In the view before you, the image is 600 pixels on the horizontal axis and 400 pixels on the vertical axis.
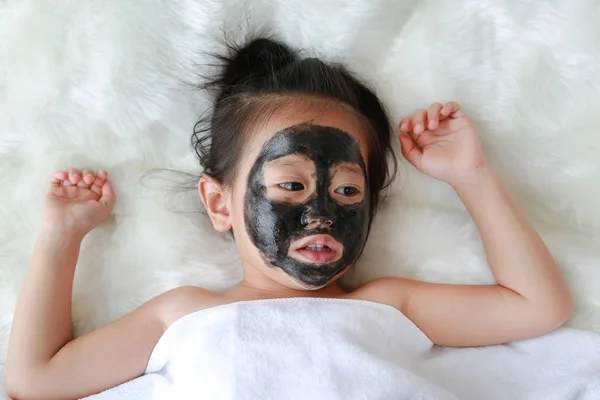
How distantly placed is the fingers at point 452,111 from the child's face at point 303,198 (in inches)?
7.4

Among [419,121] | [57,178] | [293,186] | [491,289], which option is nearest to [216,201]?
[293,186]

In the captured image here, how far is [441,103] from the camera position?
1.29 m

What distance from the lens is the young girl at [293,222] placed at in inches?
45.4

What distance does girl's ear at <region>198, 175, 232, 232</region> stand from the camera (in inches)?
49.5

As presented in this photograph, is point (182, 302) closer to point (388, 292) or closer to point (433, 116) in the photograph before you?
point (388, 292)

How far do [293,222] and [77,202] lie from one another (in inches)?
16.4

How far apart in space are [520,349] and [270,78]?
67cm

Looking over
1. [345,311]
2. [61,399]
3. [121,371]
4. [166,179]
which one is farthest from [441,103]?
[61,399]

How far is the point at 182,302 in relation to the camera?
1.21 m

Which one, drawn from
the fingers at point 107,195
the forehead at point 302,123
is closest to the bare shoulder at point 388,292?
the forehead at point 302,123

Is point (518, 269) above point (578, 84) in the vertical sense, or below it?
below

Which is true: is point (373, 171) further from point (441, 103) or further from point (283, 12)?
point (283, 12)

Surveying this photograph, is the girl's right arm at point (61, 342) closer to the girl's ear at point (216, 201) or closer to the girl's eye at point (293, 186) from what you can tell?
the girl's ear at point (216, 201)

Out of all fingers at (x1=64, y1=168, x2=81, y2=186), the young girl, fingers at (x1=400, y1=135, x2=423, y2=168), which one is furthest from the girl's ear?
fingers at (x1=400, y1=135, x2=423, y2=168)
